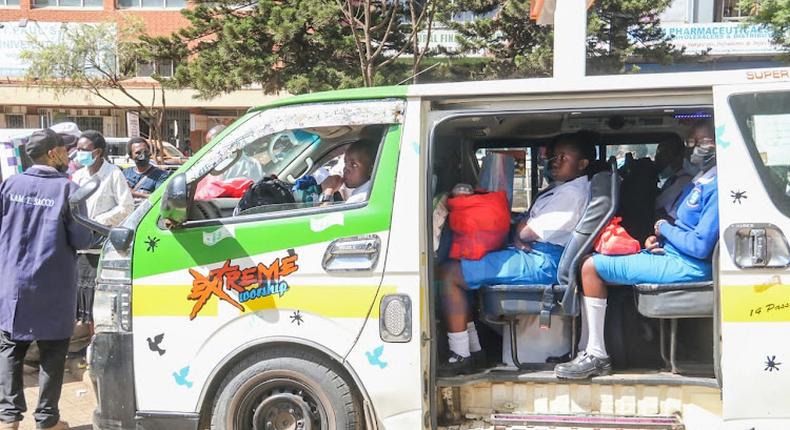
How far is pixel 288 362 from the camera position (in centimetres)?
349

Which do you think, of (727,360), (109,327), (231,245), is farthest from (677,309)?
(109,327)

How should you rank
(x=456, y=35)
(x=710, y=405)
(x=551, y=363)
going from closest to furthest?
(x=710, y=405) → (x=551, y=363) → (x=456, y=35)

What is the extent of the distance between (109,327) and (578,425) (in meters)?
2.41

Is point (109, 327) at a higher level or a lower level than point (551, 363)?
higher

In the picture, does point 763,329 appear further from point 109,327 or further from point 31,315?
point 31,315

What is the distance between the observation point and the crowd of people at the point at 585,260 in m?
3.56

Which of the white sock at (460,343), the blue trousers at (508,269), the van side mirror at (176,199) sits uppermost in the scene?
the van side mirror at (176,199)

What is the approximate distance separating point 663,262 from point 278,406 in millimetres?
2083

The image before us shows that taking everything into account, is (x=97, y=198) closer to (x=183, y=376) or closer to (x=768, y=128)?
(x=183, y=376)

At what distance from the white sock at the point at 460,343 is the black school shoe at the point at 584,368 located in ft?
1.60

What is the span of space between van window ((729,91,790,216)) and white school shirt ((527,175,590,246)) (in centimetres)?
93

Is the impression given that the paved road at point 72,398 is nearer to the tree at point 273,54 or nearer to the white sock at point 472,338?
the white sock at point 472,338

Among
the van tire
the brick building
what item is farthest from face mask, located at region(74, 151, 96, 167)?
the brick building

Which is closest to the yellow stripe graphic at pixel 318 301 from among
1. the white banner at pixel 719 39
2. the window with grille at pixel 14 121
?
the white banner at pixel 719 39
